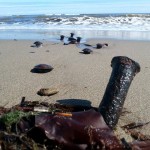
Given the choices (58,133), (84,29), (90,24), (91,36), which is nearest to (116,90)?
A: (58,133)

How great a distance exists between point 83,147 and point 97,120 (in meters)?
0.35

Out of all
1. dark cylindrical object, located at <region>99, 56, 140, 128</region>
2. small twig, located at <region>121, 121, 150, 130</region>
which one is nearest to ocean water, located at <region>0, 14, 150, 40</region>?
dark cylindrical object, located at <region>99, 56, 140, 128</region>

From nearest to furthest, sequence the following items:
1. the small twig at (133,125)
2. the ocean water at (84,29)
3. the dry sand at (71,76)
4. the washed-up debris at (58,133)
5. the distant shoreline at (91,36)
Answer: the washed-up debris at (58,133), the small twig at (133,125), the dry sand at (71,76), the distant shoreline at (91,36), the ocean water at (84,29)

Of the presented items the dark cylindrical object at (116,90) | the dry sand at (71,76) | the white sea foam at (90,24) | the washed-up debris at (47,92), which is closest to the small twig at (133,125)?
the dry sand at (71,76)

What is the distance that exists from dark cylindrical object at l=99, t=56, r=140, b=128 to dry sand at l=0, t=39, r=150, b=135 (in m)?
0.40

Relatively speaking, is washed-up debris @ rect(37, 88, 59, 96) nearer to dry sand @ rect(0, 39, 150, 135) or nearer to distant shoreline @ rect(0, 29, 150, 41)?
dry sand @ rect(0, 39, 150, 135)

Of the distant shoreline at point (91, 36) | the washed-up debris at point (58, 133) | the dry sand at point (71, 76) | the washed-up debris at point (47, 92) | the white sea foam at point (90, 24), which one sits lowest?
the white sea foam at point (90, 24)

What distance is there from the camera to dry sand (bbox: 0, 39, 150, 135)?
4.73m

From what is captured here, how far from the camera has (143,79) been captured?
586cm

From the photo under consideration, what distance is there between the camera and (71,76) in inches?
241

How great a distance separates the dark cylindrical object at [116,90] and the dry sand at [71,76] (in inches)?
15.8

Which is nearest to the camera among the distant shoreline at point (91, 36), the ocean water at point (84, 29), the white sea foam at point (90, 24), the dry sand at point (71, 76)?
the dry sand at point (71, 76)

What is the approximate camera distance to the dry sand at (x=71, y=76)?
15.5 ft

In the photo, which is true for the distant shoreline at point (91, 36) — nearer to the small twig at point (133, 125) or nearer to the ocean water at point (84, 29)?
the ocean water at point (84, 29)
